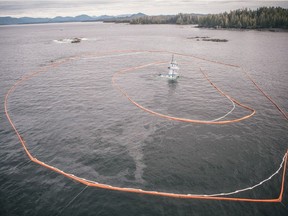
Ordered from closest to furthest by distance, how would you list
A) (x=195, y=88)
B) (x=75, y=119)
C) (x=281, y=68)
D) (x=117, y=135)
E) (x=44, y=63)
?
(x=117, y=135) < (x=75, y=119) < (x=195, y=88) < (x=281, y=68) < (x=44, y=63)

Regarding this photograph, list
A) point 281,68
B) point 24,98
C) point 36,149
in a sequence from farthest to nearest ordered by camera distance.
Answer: point 281,68 → point 24,98 → point 36,149

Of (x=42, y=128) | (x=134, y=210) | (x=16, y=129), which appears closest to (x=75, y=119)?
(x=42, y=128)

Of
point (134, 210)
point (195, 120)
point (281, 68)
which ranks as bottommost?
point (134, 210)

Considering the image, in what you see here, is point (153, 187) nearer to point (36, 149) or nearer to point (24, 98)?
point (36, 149)

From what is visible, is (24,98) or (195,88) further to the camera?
(195,88)

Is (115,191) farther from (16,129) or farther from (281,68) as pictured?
(281,68)

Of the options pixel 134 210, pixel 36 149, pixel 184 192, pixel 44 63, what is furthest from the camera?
pixel 44 63

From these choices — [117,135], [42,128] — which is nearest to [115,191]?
[117,135]

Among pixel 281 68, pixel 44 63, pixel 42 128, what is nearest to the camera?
pixel 42 128

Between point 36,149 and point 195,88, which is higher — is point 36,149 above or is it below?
below
